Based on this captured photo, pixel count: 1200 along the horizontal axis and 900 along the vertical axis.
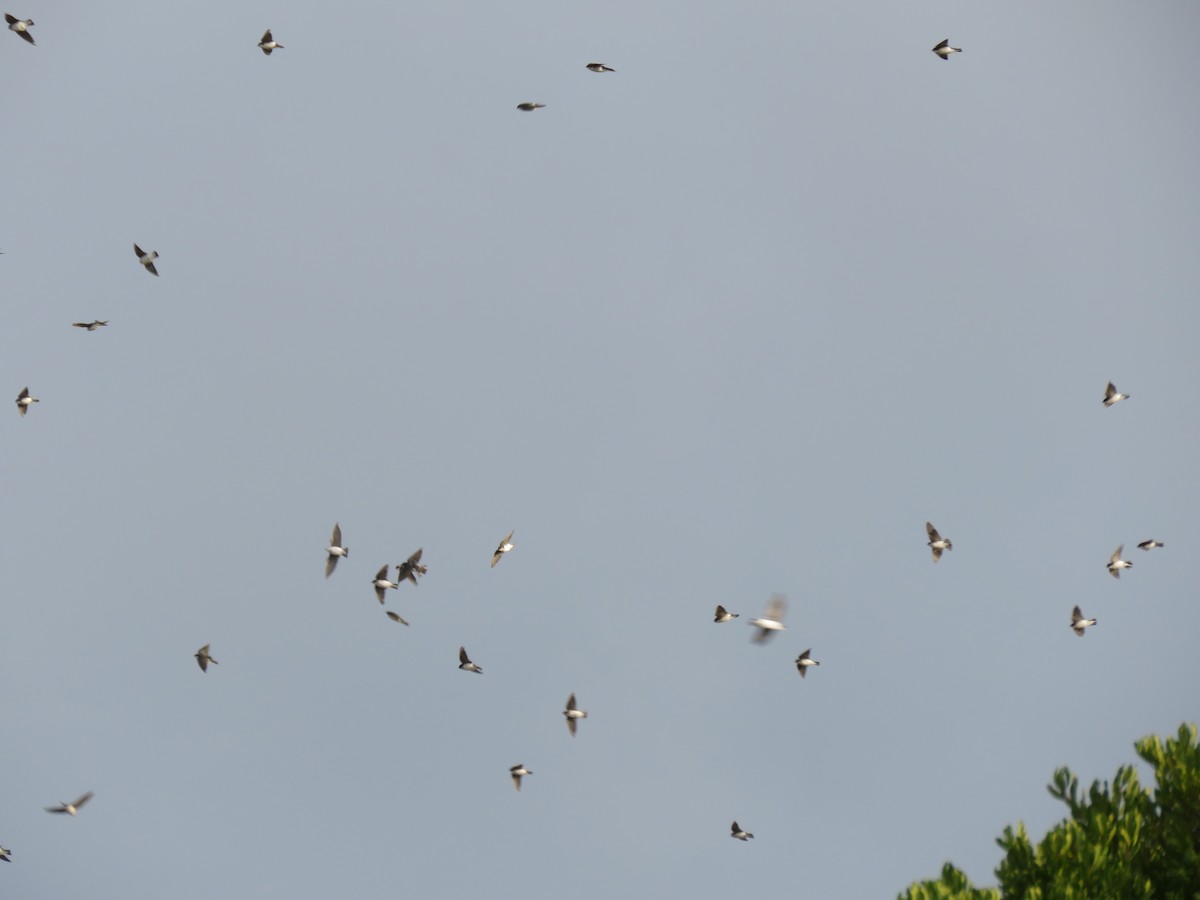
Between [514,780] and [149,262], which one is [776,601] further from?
[149,262]

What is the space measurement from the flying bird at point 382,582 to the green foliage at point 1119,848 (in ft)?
68.3

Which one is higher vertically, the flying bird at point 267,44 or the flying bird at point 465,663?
the flying bird at point 267,44

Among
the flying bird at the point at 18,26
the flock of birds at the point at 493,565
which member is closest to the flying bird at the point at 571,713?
the flock of birds at the point at 493,565

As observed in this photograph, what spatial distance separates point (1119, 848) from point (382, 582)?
23.5 metres

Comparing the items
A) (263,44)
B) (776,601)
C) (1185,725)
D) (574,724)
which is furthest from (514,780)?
(263,44)

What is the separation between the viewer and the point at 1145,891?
22062 mm

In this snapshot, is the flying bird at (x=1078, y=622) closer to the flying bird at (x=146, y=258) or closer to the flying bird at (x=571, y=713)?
the flying bird at (x=571, y=713)

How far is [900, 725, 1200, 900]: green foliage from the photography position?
22062 mm

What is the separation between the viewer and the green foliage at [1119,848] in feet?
72.4

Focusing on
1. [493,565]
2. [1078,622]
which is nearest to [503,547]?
[493,565]

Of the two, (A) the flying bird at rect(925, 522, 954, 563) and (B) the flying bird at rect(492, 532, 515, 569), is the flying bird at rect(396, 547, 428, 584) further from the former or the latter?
(A) the flying bird at rect(925, 522, 954, 563)

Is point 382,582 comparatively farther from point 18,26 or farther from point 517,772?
point 18,26

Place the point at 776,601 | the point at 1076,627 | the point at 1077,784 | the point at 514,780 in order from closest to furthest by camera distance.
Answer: the point at 1077,784, the point at 776,601, the point at 1076,627, the point at 514,780

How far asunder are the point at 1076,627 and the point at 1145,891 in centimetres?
1634
